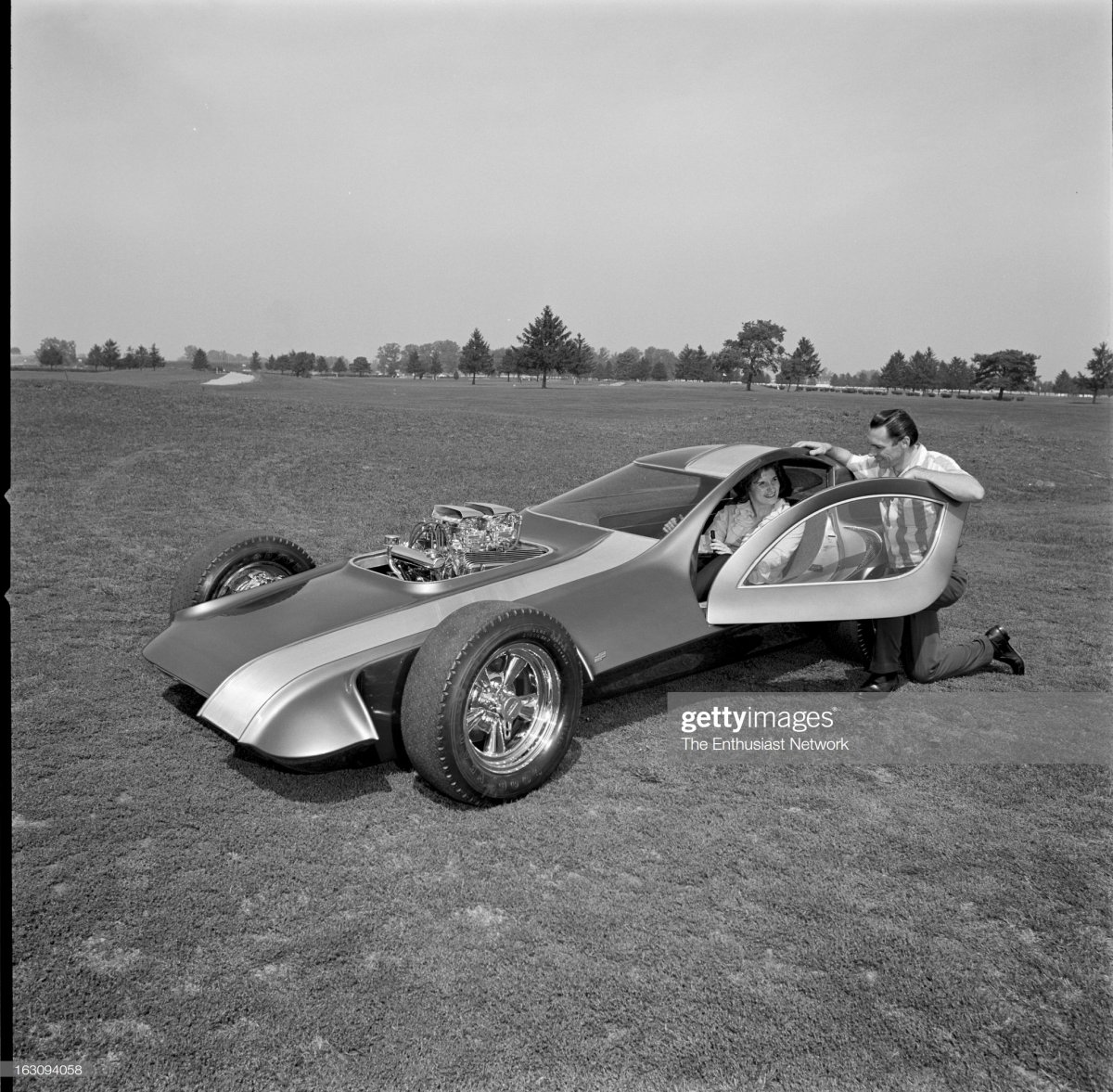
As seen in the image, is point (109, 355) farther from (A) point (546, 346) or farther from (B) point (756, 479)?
(B) point (756, 479)

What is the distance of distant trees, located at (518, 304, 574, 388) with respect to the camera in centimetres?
7919

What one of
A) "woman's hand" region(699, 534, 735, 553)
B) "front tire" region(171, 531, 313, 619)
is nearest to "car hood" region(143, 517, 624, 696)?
"front tire" region(171, 531, 313, 619)

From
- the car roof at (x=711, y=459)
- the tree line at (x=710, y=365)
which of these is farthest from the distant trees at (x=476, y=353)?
the car roof at (x=711, y=459)

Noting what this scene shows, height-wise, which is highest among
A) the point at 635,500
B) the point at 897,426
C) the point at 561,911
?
the point at 897,426

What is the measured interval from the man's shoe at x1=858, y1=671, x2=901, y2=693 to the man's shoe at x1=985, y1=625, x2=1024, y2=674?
84 centimetres

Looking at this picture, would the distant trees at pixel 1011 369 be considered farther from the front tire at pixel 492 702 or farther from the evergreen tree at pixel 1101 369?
the front tire at pixel 492 702

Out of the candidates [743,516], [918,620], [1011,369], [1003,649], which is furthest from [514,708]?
[1011,369]

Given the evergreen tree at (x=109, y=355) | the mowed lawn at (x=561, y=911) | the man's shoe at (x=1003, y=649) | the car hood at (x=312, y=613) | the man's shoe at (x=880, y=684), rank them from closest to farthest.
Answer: the mowed lawn at (x=561, y=911)
the car hood at (x=312, y=613)
the man's shoe at (x=880, y=684)
the man's shoe at (x=1003, y=649)
the evergreen tree at (x=109, y=355)

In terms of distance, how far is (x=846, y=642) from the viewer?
634cm

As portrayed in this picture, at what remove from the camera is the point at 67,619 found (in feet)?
21.5

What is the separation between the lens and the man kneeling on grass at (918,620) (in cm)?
545

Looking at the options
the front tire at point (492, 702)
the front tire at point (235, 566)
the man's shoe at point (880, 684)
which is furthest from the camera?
the man's shoe at point (880, 684)

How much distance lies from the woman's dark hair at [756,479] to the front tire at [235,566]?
276 cm

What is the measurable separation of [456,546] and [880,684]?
2.72m
